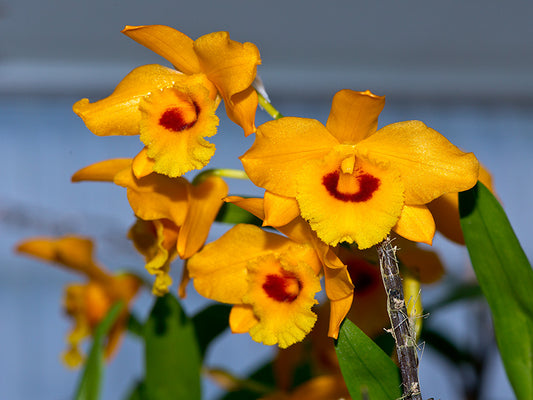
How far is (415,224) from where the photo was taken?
1.68 feet

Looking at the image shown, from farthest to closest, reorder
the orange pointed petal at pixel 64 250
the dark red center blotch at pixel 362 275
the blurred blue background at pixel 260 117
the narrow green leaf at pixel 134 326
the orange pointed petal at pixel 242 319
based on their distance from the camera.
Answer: the blurred blue background at pixel 260 117 → the narrow green leaf at pixel 134 326 → the orange pointed petal at pixel 64 250 → the dark red center blotch at pixel 362 275 → the orange pointed petal at pixel 242 319

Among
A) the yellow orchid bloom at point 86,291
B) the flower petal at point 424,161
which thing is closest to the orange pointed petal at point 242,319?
the flower petal at point 424,161

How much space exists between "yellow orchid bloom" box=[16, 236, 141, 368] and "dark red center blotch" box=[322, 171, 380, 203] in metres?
0.48

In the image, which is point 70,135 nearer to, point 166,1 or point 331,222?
point 166,1

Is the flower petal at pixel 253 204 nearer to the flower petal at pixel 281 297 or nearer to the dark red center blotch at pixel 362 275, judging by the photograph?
the flower petal at pixel 281 297

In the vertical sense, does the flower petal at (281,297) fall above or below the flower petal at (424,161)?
below

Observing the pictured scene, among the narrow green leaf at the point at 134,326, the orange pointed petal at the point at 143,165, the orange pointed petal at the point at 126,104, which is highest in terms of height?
the orange pointed petal at the point at 126,104

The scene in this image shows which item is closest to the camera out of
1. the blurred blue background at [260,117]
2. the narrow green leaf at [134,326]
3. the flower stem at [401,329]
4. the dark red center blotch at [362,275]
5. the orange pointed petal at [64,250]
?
the flower stem at [401,329]

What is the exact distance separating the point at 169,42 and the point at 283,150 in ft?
0.53

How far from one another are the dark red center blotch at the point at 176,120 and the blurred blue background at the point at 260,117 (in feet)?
6.39

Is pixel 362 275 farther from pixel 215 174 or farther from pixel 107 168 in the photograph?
pixel 107 168

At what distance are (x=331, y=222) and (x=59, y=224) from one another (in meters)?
1.50

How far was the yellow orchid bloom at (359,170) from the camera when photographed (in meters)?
0.49

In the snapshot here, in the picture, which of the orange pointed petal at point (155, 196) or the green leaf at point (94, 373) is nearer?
the orange pointed petal at point (155, 196)
